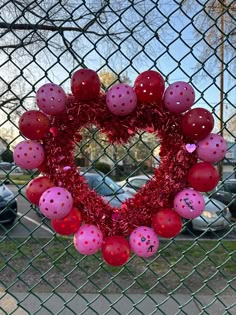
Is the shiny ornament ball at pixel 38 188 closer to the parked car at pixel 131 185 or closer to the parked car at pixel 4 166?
the parked car at pixel 131 185

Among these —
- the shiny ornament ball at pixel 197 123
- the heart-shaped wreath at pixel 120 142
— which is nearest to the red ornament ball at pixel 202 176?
the heart-shaped wreath at pixel 120 142

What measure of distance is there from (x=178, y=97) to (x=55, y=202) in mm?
638

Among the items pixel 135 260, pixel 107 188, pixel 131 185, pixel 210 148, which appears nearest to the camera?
pixel 210 148

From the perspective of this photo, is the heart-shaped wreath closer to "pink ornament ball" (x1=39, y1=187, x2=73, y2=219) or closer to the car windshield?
"pink ornament ball" (x1=39, y1=187, x2=73, y2=219)

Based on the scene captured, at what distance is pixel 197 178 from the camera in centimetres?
156

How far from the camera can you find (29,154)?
1464mm

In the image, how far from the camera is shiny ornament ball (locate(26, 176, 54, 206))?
1.52 metres

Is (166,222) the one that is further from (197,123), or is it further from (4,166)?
(4,166)

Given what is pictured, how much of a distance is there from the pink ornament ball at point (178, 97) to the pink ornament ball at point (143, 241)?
1.68 feet

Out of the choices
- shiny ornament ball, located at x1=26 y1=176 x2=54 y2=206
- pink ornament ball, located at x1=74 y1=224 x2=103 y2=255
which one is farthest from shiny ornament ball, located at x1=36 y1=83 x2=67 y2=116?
pink ornament ball, located at x1=74 y1=224 x2=103 y2=255

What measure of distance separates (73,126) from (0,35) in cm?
87

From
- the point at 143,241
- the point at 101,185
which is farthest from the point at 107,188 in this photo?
the point at 143,241

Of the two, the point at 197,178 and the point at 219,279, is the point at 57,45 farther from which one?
the point at 219,279

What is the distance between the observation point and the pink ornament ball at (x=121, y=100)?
4.76ft
